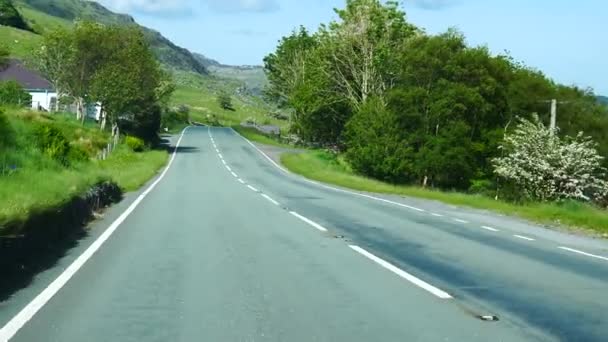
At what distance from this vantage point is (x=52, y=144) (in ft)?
90.0

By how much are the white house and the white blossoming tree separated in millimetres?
62868

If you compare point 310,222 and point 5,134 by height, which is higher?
point 5,134

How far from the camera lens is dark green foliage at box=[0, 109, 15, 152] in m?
21.4

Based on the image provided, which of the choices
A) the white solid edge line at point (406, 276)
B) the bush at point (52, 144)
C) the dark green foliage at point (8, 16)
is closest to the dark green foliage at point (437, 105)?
the bush at point (52, 144)

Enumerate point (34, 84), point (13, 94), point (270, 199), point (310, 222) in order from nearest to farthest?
point (310, 222) < point (270, 199) < point (13, 94) < point (34, 84)

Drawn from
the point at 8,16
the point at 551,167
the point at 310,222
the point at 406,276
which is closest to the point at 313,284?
the point at 406,276

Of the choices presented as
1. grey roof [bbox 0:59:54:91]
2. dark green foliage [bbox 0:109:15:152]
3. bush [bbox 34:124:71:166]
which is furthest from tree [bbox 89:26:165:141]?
dark green foliage [bbox 0:109:15:152]

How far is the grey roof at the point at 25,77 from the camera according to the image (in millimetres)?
91062

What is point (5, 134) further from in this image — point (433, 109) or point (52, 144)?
point (433, 109)

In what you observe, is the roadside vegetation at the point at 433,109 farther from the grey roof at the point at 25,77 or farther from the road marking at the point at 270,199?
the grey roof at the point at 25,77

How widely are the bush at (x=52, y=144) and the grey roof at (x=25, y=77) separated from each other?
Answer: 209 feet

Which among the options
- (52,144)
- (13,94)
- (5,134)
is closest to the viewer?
(5,134)

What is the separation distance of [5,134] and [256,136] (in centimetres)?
8318

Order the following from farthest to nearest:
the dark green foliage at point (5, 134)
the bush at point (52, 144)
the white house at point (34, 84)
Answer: the white house at point (34, 84) → the bush at point (52, 144) → the dark green foliage at point (5, 134)
